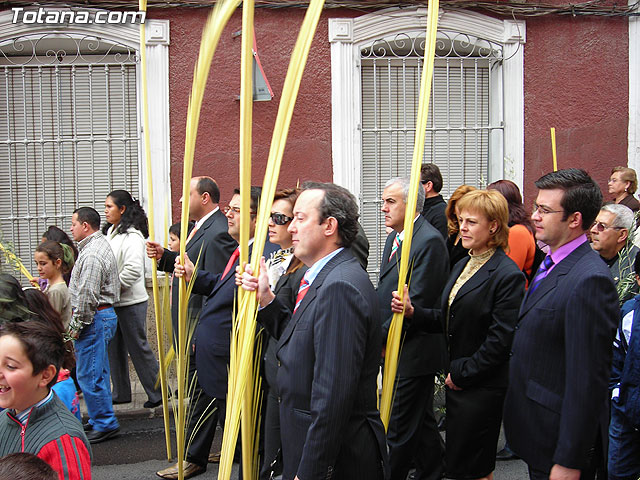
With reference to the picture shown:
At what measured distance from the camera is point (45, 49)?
24.8 feet

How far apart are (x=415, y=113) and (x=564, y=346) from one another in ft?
18.5

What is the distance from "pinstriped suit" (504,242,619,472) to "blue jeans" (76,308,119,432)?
346cm

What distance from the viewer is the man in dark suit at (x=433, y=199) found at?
5582 mm

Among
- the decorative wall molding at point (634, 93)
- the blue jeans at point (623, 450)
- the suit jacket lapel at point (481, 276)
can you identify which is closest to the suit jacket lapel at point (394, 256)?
the suit jacket lapel at point (481, 276)

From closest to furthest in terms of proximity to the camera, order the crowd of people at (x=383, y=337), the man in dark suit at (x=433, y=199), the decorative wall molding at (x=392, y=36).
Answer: the crowd of people at (x=383, y=337)
the man in dark suit at (x=433, y=199)
the decorative wall molding at (x=392, y=36)

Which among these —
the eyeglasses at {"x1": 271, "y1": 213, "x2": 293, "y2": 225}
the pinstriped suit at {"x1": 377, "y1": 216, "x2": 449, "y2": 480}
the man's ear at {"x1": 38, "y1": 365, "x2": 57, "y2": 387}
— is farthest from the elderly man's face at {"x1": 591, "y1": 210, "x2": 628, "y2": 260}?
the man's ear at {"x1": 38, "y1": 365, "x2": 57, "y2": 387}

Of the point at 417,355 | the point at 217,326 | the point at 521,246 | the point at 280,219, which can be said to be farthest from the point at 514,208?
the point at 217,326

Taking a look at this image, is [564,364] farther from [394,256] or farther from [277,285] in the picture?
[394,256]

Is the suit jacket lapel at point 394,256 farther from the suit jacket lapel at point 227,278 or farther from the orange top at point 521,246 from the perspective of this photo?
the orange top at point 521,246

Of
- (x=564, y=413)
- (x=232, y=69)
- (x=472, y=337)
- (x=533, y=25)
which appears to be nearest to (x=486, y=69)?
(x=533, y=25)

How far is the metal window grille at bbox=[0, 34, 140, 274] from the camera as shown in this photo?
752 centimetres

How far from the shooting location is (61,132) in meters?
7.59

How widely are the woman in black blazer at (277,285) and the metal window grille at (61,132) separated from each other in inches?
161

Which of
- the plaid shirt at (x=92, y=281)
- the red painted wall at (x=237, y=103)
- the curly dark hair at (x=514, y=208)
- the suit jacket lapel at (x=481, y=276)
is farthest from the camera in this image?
the red painted wall at (x=237, y=103)
